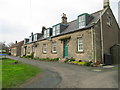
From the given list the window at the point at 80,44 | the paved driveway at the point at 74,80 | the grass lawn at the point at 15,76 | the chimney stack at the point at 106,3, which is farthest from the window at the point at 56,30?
the paved driveway at the point at 74,80

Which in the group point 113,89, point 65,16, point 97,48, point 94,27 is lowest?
point 113,89

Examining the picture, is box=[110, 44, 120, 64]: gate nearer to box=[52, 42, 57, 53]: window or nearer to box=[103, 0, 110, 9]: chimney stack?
box=[103, 0, 110, 9]: chimney stack

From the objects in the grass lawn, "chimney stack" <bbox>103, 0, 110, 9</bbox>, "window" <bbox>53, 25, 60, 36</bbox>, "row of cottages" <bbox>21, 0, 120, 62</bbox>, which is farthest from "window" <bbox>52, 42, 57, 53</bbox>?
"chimney stack" <bbox>103, 0, 110, 9</bbox>

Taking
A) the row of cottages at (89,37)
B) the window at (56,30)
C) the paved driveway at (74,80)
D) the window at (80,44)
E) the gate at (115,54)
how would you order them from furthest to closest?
the window at (56,30) → the window at (80,44) → the gate at (115,54) → the row of cottages at (89,37) → the paved driveway at (74,80)

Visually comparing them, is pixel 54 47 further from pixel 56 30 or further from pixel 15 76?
pixel 15 76

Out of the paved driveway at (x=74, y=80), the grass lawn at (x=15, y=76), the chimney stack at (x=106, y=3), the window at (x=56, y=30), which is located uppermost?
the chimney stack at (x=106, y=3)

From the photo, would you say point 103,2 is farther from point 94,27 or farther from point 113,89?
point 113,89

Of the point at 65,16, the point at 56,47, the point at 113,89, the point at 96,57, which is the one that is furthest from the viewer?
the point at 65,16

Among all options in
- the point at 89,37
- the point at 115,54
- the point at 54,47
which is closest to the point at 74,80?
the point at 89,37

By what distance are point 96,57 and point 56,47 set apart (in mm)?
8831

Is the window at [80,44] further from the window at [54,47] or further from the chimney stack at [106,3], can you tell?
the chimney stack at [106,3]

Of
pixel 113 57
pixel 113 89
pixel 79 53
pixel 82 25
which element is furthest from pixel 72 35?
pixel 113 89

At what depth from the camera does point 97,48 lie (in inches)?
525

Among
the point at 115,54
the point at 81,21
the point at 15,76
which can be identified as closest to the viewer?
the point at 15,76
